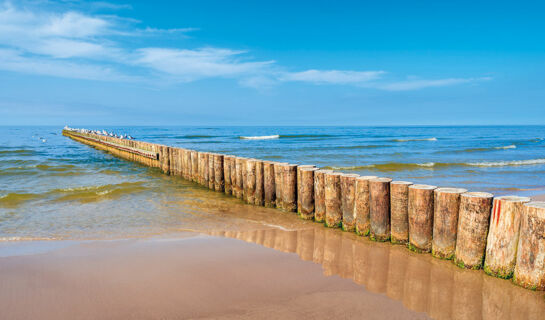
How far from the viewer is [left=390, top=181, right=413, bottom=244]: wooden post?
15.6 feet

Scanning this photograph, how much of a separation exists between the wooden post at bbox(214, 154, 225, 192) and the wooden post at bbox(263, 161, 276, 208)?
7.28ft

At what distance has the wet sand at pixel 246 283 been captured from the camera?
3316mm

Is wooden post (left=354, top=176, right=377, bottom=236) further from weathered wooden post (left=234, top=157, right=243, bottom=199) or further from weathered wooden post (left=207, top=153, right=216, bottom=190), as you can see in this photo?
weathered wooden post (left=207, top=153, right=216, bottom=190)

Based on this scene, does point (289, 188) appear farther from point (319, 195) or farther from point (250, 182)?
point (250, 182)

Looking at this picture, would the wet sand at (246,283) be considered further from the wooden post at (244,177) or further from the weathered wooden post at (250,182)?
the wooden post at (244,177)

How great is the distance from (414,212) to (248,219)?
3244mm

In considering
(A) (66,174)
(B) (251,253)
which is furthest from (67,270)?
(A) (66,174)

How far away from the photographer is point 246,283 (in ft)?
12.9

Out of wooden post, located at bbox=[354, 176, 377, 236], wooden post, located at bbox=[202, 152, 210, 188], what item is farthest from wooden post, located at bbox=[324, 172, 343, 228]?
wooden post, located at bbox=[202, 152, 210, 188]

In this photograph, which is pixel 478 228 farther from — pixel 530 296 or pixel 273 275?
pixel 273 275

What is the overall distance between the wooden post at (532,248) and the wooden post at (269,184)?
4.47 metres

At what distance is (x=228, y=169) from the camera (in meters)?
8.91

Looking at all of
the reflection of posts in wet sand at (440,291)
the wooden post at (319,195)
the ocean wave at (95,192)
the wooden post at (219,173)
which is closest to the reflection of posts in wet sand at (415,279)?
the reflection of posts in wet sand at (440,291)

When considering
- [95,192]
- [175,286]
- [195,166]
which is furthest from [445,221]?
[95,192]
